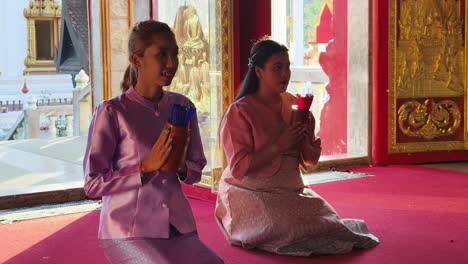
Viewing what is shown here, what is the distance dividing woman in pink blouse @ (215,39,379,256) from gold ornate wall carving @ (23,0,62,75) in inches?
636

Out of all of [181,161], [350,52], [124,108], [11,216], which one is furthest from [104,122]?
[350,52]

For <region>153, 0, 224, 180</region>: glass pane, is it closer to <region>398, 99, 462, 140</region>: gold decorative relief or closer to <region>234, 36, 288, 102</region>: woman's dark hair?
<region>234, 36, 288, 102</region>: woman's dark hair

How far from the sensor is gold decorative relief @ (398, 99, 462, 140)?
6957mm

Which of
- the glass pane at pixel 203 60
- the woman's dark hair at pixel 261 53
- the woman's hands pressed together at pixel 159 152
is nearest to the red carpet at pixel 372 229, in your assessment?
the glass pane at pixel 203 60

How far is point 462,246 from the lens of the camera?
3.92 meters

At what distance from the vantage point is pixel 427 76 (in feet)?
23.0

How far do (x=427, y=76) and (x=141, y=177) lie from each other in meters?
5.23

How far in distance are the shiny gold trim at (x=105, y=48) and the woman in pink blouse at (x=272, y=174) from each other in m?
2.49

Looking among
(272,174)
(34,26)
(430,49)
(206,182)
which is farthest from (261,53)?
(34,26)

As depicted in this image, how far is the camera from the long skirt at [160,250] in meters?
2.25

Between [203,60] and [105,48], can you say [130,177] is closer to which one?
[203,60]

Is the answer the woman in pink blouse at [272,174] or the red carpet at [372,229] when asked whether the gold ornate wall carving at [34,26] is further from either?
the woman in pink blouse at [272,174]

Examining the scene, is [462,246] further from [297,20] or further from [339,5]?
[297,20]

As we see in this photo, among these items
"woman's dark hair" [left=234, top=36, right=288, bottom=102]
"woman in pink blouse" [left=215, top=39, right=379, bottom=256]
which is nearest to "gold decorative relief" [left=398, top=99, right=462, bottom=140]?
"woman in pink blouse" [left=215, top=39, right=379, bottom=256]
